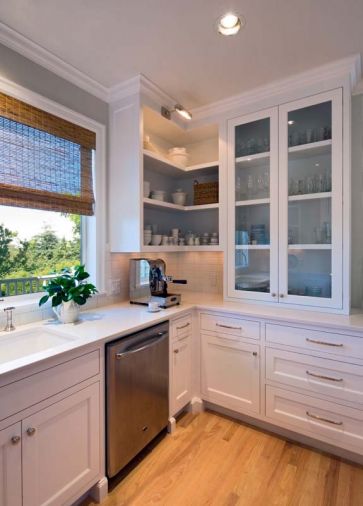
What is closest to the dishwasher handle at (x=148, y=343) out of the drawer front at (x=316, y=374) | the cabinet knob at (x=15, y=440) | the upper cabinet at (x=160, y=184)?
the cabinet knob at (x=15, y=440)

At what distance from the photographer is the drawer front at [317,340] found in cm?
173

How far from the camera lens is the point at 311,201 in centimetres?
212

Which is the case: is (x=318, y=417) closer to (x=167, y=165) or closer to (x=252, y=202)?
(x=252, y=202)

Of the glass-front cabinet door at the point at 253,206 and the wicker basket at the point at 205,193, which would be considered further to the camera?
the wicker basket at the point at 205,193

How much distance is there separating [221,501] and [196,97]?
281 centimetres

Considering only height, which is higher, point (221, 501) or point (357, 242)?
point (357, 242)

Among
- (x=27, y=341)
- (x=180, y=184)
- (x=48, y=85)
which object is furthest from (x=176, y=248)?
(x=48, y=85)

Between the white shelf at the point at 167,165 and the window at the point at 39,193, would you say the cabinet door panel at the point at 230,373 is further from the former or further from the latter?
the white shelf at the point at 167,165

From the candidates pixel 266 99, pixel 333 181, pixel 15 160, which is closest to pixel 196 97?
pixel 266 99

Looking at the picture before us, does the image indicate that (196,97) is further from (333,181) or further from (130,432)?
(130,432)

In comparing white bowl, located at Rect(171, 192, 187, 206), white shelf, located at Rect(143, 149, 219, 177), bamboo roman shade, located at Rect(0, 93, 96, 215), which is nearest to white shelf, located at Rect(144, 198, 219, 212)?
white bowl, located at Rect(171, 192, 187, 206)

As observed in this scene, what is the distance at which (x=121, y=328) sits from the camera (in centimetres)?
167

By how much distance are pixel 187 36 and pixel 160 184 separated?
1372 millimetres

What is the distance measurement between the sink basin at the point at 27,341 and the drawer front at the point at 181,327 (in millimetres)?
770
